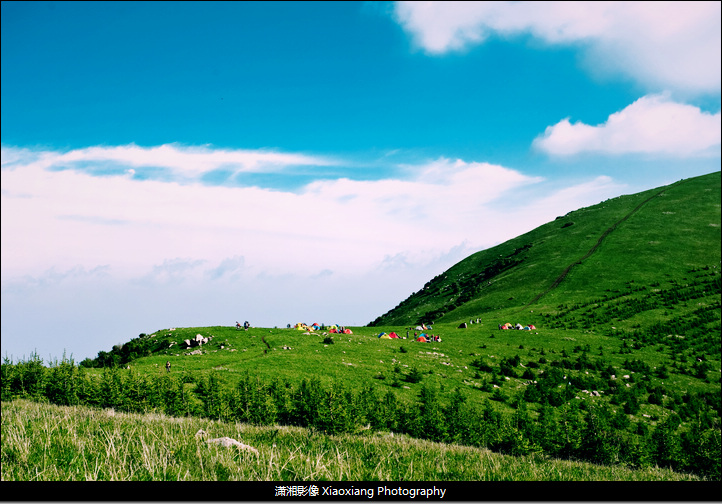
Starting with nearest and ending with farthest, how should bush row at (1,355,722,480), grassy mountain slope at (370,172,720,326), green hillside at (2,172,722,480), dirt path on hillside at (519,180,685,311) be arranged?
bush row at (1,355,722,480) < green hillside at (2,172,722,480) < grassy mountain slope at (370,172,720,326) < dirt path on hillside at (519,180,685,311)

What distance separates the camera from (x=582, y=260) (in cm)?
12600

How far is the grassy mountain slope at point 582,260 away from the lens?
10856cm

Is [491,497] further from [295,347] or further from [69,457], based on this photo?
[295,347]

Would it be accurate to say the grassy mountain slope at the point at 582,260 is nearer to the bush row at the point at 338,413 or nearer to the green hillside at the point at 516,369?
the green hillside at the point at 516,369

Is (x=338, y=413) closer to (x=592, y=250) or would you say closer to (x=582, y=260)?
(x=582, y=260)

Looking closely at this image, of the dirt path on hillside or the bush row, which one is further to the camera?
the dirt path on hillside

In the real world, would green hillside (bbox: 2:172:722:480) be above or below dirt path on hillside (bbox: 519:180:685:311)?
below

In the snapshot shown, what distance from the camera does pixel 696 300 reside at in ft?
292

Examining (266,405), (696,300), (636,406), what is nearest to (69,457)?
(266,405)

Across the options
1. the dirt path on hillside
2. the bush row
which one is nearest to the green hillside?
the bush row

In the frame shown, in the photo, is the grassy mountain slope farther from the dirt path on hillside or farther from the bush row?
the bush row

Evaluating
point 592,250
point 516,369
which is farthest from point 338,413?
point 592,250

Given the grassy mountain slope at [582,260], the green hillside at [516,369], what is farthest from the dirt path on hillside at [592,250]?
the green hillside at [516,369]

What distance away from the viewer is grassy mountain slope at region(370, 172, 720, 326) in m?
109
